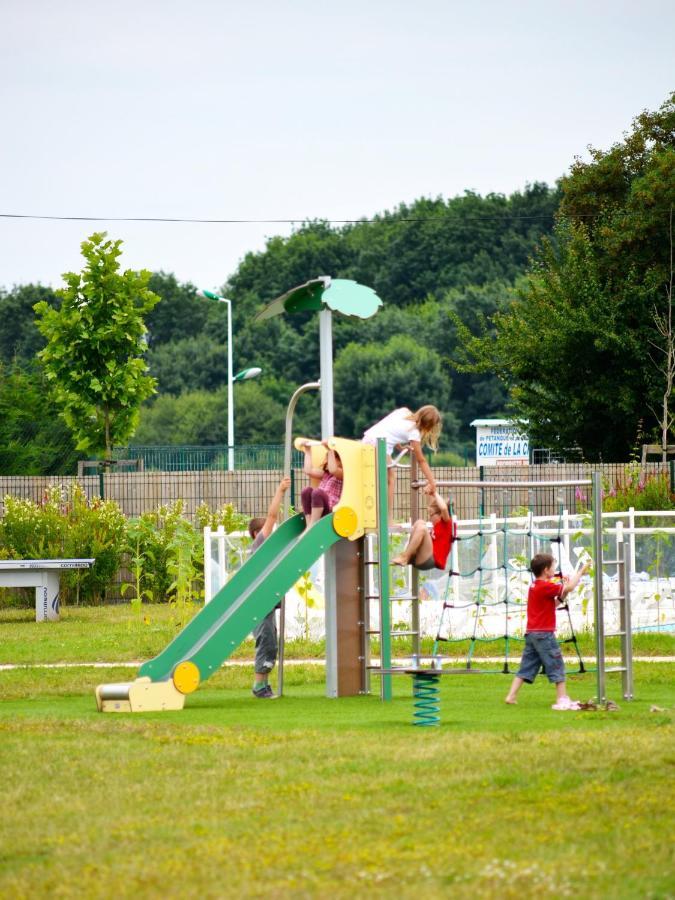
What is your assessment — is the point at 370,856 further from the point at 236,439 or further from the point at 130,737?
the point at 236,439

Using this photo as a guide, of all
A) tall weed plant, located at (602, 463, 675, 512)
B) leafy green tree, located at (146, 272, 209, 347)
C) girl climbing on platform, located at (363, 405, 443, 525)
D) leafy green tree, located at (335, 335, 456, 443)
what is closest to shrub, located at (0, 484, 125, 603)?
tall weed plant, located at (602, 463, 675, 512)

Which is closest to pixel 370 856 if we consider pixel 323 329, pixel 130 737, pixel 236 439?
pixel 130 737

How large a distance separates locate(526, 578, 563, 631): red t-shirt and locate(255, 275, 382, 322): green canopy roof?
108 inches

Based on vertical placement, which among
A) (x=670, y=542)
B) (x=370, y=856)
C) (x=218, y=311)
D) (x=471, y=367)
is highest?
(x=218, y=311)

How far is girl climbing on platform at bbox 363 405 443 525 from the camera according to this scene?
1172cm

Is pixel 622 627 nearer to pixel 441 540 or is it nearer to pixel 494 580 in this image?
pixel 441 540

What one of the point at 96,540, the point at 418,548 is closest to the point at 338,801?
the point at 418,548

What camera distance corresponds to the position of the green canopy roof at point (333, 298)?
1241cm

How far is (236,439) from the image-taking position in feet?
245

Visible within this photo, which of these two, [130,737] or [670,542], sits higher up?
[670,542]

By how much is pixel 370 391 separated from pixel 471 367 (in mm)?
37504

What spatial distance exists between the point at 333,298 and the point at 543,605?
310 centimetres

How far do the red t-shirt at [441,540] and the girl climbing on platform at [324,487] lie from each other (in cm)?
82

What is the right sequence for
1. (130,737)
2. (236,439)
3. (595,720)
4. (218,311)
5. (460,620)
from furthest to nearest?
(218,311) < (236,439) < (460,620) < (595,720) < (130,737)
